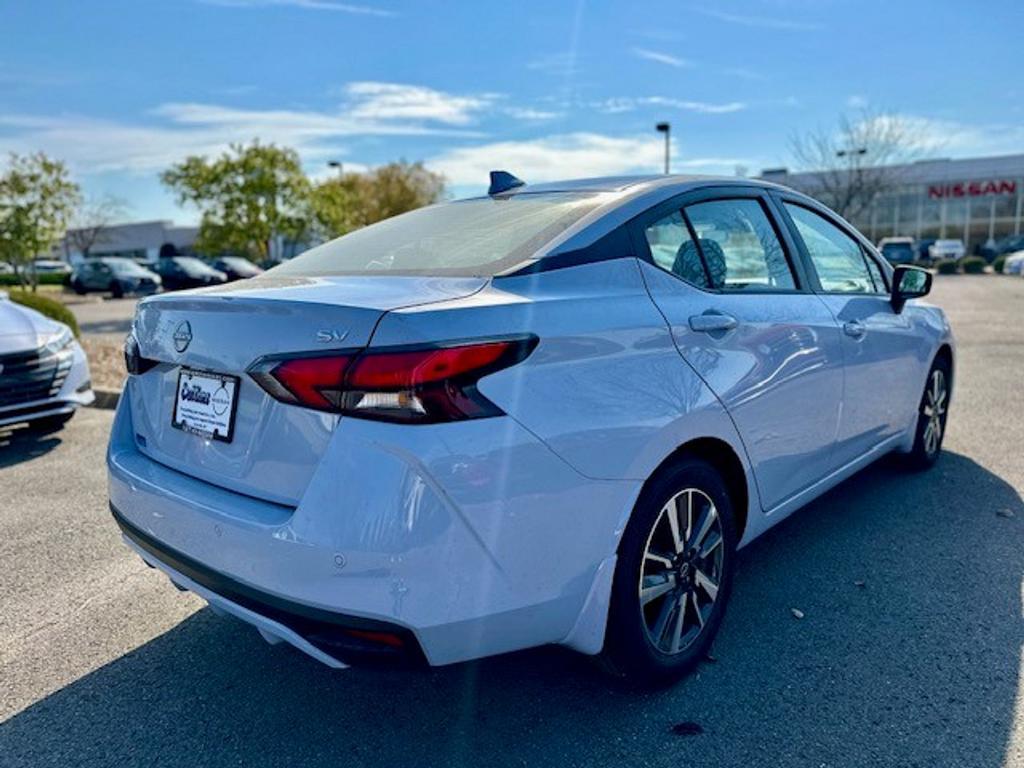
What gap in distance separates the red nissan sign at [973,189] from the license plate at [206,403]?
189 ft

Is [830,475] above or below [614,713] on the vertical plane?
above

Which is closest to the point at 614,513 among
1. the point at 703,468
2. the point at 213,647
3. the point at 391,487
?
the point at 703,468

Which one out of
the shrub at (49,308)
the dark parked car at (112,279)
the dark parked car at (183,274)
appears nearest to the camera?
the shrub at (49,308)

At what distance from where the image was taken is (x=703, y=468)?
8.39 feet

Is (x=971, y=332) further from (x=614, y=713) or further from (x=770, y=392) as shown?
(x=614, y=713)

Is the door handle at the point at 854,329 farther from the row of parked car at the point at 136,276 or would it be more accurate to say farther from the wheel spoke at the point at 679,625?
the row of parked car at the point at 136,276

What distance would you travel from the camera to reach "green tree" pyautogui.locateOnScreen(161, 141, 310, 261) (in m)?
22.0

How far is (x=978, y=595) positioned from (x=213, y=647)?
10.1 feet

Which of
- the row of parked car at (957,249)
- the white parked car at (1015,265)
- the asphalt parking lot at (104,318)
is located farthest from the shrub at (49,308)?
the row of parked car at (957,249)

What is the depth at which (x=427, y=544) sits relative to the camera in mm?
1857

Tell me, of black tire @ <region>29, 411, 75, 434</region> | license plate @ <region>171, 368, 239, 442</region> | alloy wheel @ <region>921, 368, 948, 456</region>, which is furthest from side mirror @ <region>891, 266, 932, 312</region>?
black tire @ <region>29, 411, 75, 434</region>

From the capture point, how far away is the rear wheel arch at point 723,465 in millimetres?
2414

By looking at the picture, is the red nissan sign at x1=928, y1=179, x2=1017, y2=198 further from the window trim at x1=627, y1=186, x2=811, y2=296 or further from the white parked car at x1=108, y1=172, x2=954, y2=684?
the white parked car at x1=108, y1=172, x2=954, y2=684

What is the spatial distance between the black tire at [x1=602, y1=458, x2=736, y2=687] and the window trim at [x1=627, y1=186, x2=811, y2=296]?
27.2 inches
